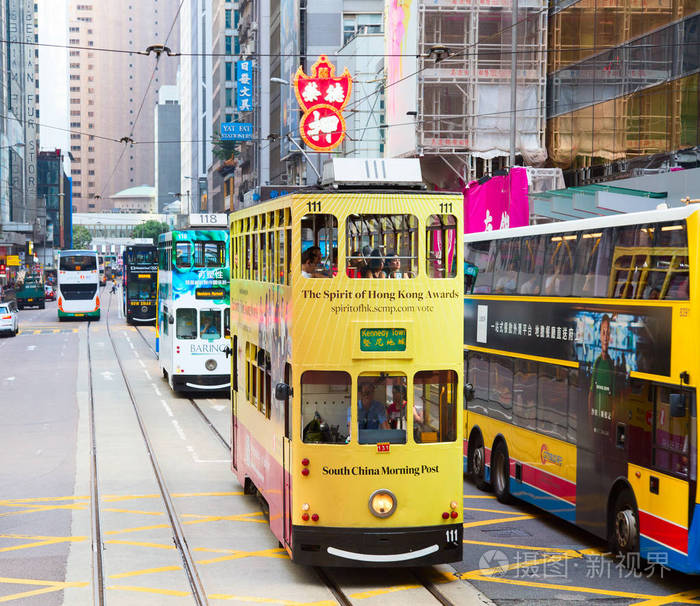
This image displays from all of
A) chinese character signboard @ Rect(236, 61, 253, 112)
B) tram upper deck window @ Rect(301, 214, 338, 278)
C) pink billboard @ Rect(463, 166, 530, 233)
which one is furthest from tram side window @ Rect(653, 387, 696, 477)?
chinese character signboard @ Rect(236, 61, 253, 112)

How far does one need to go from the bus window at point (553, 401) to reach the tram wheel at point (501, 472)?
150 cm

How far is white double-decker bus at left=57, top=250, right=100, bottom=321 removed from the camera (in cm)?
6438

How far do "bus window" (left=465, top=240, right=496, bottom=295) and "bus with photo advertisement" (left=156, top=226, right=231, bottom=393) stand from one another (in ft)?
38.4

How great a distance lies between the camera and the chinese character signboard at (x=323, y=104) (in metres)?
46.3

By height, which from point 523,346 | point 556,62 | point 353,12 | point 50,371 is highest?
point 353,12

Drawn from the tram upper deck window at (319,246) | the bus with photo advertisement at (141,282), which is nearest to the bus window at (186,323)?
the tram upper deck window at (319,246)

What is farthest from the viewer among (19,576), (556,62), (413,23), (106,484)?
(413,23)

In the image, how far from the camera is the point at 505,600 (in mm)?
10875

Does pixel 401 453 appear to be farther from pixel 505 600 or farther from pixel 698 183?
pixel 698 183

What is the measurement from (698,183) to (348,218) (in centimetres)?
1606

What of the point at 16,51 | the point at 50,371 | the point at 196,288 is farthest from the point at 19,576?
the point at 16,51

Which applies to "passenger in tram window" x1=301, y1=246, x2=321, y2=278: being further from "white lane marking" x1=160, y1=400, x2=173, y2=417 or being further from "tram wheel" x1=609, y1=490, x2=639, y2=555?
"white lane marking" x1=160, y1=400, x2=173, y2=417

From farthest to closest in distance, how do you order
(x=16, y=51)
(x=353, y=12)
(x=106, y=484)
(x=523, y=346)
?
1. (x=16, y=51)
2. (x=353, y=12)
3. (x=106, y=484)
4. (x=523, y=346)

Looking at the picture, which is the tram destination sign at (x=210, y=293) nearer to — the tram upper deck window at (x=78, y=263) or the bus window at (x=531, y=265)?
the bus window at (x=531, y=265)
